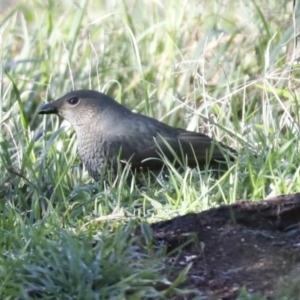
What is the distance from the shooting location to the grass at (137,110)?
349 cm

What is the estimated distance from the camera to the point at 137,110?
704 cm

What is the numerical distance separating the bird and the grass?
14 cm

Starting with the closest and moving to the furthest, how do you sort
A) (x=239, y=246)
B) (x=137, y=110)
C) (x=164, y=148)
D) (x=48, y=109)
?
(x=239, y=246) → (x=164, y=148) → (x=48, y=109) → (x=137, y=110)

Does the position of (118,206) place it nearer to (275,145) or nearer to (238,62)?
(275,145)

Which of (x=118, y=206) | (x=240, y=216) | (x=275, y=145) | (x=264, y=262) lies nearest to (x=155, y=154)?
(x=275, y=145)

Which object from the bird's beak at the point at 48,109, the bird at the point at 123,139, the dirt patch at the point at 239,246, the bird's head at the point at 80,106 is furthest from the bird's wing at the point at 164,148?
the dirt patch at the point at 239,246

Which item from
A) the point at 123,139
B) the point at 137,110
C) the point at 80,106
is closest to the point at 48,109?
the point at 80,106

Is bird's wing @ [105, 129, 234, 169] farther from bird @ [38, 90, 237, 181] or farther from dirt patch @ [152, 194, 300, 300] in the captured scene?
dirt patch @ [152, 194, 300, 300]

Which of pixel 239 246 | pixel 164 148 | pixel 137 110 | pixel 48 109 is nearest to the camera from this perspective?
pixel 239 246

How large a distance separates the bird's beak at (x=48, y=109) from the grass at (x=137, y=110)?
0.27ft

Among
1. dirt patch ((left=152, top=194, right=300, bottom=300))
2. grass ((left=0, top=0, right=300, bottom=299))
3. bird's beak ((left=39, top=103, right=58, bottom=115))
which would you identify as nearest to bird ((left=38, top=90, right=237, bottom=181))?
bird's beak ((left=39, top=103, right=58, bottom=115))

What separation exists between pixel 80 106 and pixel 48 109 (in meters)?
0.21

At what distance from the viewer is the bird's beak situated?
20.3 ft

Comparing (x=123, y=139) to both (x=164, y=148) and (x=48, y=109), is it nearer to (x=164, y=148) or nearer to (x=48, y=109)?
(x=164, y=148)
